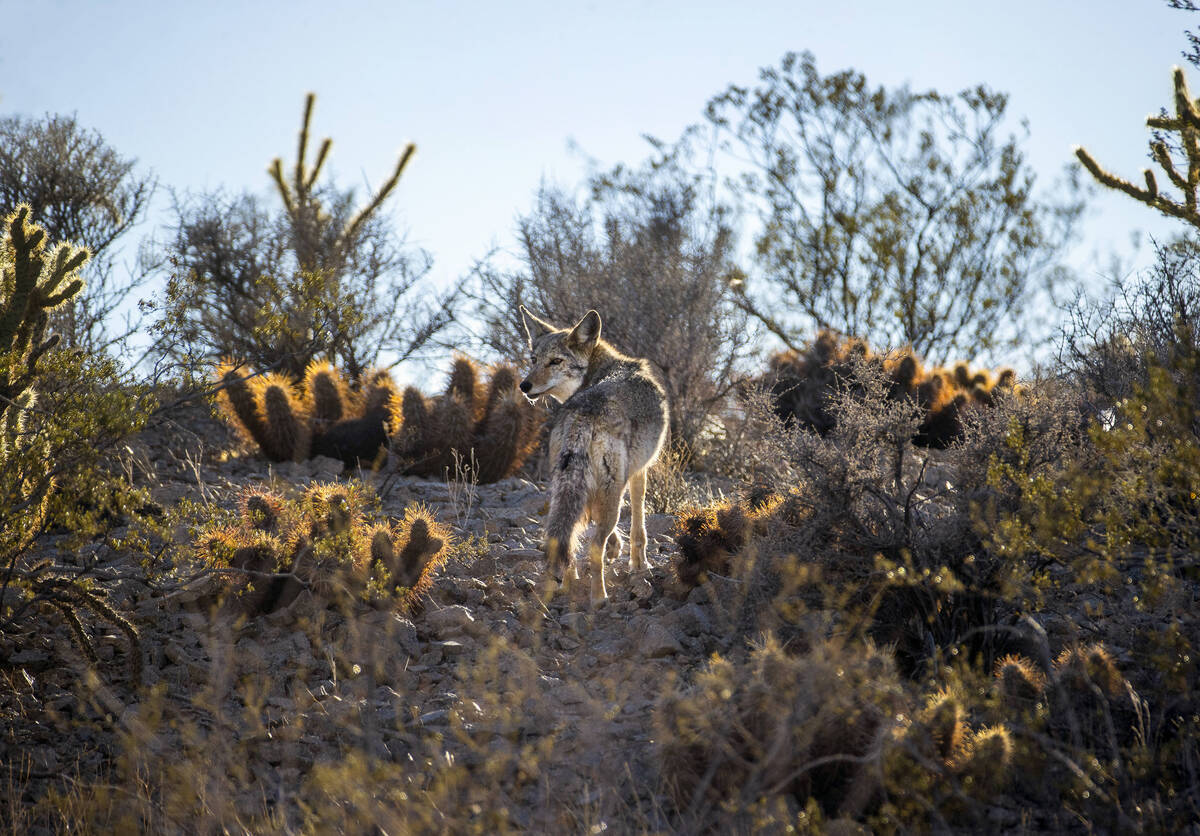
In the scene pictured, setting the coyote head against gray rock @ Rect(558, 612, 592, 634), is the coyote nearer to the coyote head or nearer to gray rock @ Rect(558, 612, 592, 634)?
the coyote head

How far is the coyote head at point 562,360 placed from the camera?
A: 24.6ft

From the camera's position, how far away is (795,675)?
4.25m

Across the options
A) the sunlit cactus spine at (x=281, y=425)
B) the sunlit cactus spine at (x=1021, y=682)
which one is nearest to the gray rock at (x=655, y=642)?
the sunlit cactus spine at (x=1021, y=682)

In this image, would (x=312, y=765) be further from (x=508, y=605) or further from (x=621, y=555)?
(x=621, y=555)

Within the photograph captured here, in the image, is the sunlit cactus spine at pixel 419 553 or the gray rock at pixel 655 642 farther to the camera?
the sunlit cactus spine at pixel 419 553

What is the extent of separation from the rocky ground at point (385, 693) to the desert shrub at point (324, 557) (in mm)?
133

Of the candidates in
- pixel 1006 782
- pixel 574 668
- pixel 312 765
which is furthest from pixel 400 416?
pixel 1006 782

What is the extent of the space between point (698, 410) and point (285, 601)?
6303 millimetres

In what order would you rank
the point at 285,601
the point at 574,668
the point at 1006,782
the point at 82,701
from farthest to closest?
the point at 285,601, the point at 574,668, the point at 82,701, the point at 1006,782

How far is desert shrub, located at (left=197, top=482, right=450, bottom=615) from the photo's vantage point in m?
5.90

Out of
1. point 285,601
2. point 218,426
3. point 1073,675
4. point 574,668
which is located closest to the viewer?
point 1073,675

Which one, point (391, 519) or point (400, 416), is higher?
point (400, 416)

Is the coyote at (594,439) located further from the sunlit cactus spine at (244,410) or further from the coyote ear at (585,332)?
the sunlit cactus spine at (244,410)

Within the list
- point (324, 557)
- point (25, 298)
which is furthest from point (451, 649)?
point (25, 298)
